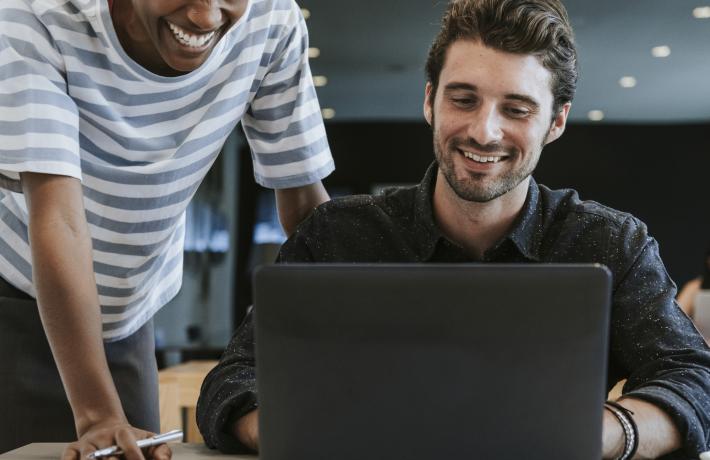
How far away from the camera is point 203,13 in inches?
49.6

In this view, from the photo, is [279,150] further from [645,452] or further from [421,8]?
[421,8]

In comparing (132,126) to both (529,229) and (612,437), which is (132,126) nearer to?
(529,229)

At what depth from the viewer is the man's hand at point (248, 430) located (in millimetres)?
1115

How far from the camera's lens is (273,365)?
30.7 inches

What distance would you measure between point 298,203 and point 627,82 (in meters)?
7.10

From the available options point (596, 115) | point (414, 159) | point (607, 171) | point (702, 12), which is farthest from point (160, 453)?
point (607, 171)

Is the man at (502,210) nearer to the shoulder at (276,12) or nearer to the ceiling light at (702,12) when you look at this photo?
the shoulder at (276,12)

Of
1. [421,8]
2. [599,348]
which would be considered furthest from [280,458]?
[421,8]

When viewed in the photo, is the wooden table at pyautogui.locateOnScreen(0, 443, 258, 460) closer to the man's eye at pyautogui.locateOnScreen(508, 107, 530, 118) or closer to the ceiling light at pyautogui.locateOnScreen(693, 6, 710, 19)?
the man's eye at pyautogui.locateOnScreen(508, 107, 530, 118)

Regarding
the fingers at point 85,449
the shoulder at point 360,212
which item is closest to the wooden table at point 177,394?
the shoulder at point 360,212

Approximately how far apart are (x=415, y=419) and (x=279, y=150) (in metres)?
0.90

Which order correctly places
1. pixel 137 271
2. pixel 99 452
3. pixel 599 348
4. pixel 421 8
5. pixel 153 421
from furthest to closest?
1. pixel 421 8
2. pixel 153 421
3. pixel 137 271
4. pixel 99 452
5. pixel 599 348

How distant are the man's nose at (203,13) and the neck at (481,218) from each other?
46 centimetres

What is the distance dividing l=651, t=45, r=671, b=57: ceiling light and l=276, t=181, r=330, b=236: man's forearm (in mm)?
6076
